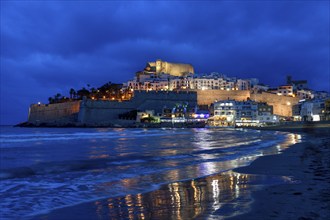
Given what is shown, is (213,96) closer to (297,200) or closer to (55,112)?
(55,112)

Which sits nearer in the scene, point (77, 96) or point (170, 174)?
point (170, 174)

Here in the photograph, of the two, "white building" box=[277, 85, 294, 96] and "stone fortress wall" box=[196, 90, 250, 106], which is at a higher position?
"white building" box=[277, 85, 294, 96]

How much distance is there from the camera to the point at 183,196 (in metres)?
5.24

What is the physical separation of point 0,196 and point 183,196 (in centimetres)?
300

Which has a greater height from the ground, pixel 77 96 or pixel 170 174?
pixel 77 96

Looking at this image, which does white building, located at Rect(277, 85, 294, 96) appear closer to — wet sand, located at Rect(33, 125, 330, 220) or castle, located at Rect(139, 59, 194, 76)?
castle, located at Rect(139, 59, 194, 76)

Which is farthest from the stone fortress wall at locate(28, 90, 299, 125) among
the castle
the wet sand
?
the wet sand

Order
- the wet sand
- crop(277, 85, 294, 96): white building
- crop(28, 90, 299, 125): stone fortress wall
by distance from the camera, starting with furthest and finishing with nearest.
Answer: crop(277, 85, 294, 96): white building → crop(28, 90, 299, 125): stone fortress wall → the wet sand

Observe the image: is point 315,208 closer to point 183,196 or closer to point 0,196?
point 183,196

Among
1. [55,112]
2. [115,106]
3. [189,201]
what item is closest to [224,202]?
[189,201]

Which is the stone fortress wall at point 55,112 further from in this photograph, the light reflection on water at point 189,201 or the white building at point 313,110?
the light reflection on water at point 189,201

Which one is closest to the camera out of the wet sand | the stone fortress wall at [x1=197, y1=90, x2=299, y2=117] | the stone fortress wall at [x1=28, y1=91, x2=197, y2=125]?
the wet sand

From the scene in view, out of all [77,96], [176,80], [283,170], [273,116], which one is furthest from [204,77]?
[283,170]

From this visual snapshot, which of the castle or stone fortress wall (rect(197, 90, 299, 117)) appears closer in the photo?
stone fortress wall (rect(197, 90, 299, 117))
